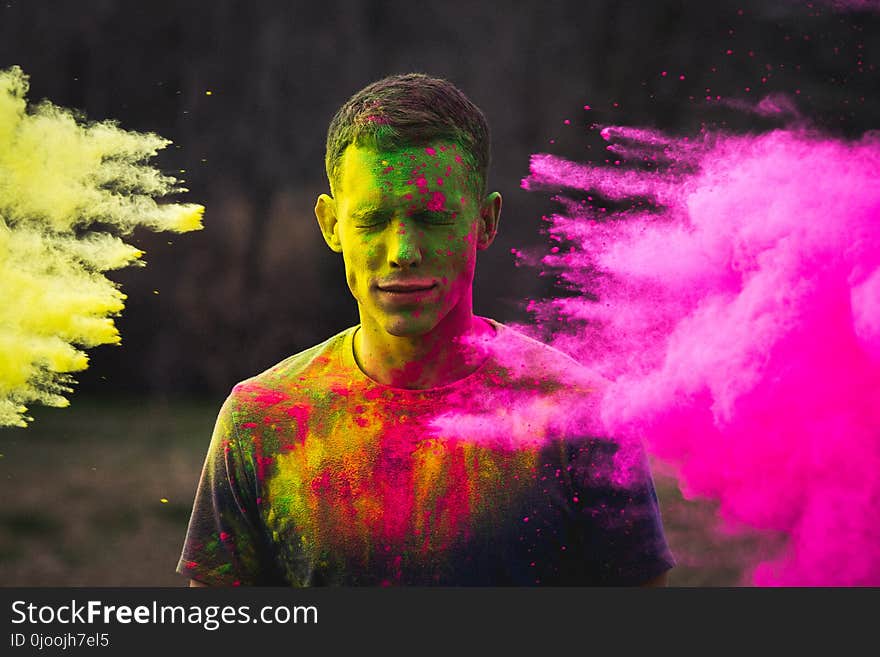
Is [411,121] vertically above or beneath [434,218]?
above

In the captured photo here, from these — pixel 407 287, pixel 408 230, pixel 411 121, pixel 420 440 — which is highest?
pixel 411 121

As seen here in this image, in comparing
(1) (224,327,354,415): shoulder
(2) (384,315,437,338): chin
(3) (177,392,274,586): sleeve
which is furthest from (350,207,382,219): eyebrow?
(3) (177,392,274,586): sleeve

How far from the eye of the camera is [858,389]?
3.34 meters

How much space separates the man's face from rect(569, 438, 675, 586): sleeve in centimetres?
64

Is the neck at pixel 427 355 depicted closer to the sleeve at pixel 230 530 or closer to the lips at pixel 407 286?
the lips at pixel 407 286

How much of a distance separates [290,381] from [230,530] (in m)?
0.50

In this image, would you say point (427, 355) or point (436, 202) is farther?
point (427, 355)

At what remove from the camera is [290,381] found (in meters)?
3.34

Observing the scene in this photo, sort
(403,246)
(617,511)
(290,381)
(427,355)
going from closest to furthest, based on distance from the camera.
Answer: (403,246), (617,511), (427,355), (290,381)

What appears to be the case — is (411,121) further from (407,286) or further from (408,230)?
(407,286)

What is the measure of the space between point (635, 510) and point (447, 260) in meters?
0.94

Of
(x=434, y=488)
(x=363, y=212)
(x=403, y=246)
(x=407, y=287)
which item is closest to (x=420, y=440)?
(x=434, y=488)

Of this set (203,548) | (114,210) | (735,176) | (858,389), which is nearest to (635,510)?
(858,389)

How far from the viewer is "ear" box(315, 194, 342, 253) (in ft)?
10.7
